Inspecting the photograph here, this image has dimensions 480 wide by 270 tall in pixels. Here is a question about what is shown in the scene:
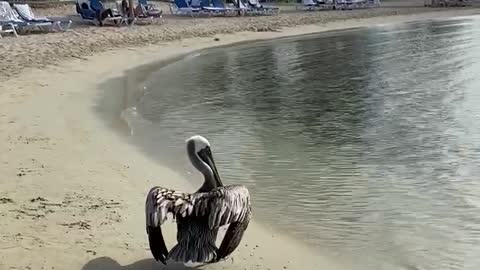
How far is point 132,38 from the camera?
77.0ft

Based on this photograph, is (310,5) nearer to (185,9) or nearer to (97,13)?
(185,9)

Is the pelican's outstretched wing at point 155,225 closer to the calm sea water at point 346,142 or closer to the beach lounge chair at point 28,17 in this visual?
the calm sea water at point 346,142

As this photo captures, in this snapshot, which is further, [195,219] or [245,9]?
[245,9]

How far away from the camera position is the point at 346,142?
10.4 m

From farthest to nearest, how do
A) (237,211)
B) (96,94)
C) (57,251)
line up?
(96,94), (57,251), (237,211)

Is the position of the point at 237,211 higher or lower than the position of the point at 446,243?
higher

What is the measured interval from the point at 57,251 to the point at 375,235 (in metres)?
2.82

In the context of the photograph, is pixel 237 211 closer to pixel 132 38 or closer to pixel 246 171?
pixel 246 171

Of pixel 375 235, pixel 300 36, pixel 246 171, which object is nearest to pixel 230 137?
pixel 246 171

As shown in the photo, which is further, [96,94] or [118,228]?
[96,94]

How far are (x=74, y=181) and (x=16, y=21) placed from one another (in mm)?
16184

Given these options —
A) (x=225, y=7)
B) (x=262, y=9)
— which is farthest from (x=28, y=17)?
(x=262, y=9)

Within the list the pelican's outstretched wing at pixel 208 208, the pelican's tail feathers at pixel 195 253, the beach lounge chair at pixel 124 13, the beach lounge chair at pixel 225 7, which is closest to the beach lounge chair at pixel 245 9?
the beach lounge chair at pixel 225 7

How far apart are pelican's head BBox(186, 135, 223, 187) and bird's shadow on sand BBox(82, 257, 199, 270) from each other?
70 cm
